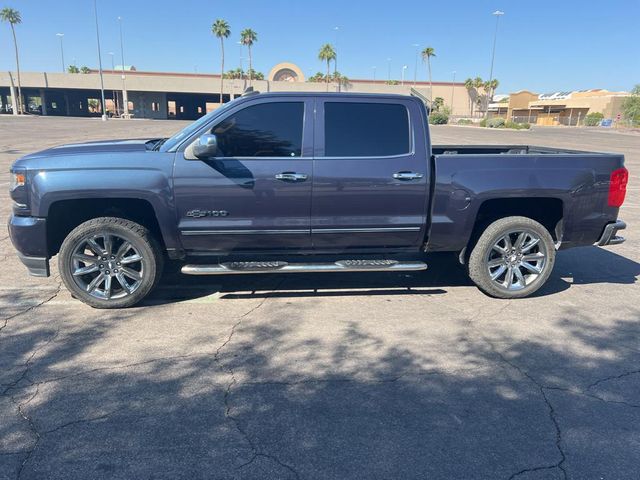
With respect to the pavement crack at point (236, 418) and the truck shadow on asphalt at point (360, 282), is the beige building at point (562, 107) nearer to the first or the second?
the truck shadow on asphalt at point (360, 282)

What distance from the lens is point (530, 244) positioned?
5246mm

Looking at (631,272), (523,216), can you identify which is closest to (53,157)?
(523,216)

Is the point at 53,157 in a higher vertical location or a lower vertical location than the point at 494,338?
higher

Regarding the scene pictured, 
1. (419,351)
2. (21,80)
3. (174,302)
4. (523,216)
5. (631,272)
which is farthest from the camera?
(21,80)

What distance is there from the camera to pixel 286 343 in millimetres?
4184

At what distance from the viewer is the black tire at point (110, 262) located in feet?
15.4

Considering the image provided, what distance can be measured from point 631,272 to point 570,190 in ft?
6.54

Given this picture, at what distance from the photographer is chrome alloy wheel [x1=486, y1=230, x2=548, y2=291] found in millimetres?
5246

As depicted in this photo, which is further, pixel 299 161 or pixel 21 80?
pixel 21 80

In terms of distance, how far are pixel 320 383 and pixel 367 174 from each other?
2.09m

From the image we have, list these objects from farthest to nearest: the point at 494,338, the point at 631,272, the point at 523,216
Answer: the point at 631,272 → the point at 523,216 → the point at 494,338

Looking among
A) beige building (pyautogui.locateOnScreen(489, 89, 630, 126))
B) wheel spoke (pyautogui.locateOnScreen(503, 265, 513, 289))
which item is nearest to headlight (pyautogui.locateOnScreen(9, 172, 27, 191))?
wheel spoke (pyautogui.locateOnScreen(503, 265, 513, 289))

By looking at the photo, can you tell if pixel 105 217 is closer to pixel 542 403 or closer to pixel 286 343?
pixel 286 343

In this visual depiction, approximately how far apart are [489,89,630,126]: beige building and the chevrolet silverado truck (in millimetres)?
83974
